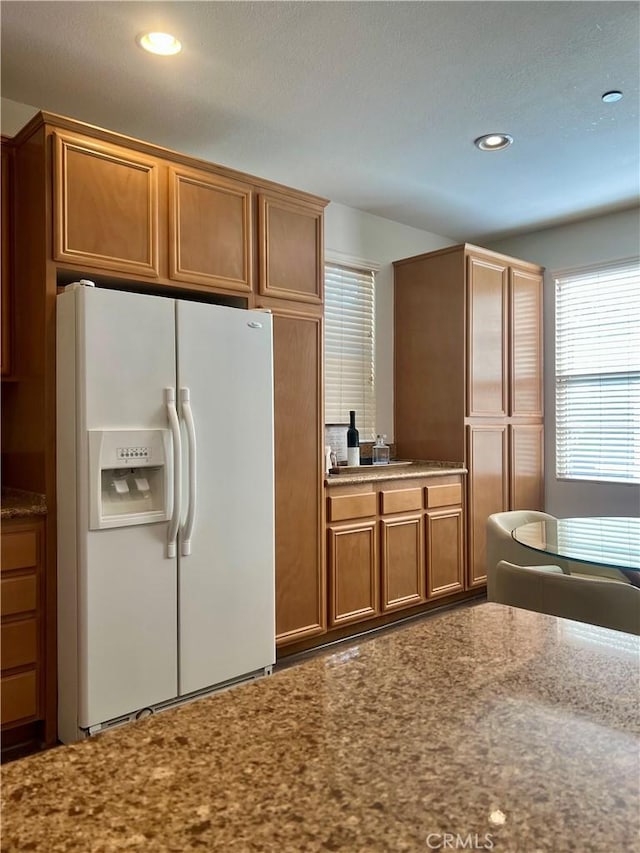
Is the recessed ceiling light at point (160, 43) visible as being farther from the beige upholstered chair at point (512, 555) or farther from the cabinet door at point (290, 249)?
the beige upholstered chair at point (512, 555)

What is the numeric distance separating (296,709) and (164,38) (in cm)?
255

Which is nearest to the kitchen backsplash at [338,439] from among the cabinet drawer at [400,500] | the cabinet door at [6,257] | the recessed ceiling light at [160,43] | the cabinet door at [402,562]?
the cabinet drawer at [400,500]

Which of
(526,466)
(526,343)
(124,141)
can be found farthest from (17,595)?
(526,343)

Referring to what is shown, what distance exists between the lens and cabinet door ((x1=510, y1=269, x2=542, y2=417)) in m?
4.75

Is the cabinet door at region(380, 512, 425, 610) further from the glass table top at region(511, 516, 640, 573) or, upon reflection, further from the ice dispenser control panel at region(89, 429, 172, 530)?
the ice dispenser control panel at region(89, 429, 172, 530)

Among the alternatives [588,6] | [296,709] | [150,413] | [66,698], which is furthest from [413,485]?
Result: [296,709]

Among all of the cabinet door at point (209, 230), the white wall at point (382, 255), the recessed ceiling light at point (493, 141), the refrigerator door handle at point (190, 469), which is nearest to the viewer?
the refrigerator door handle at point (190, 469)

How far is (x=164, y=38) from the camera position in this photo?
7.98 feet

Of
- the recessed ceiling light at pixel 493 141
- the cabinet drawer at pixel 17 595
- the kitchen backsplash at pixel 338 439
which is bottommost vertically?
the cabinet drawer at pixel 17 595

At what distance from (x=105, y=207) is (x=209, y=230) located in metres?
0.51

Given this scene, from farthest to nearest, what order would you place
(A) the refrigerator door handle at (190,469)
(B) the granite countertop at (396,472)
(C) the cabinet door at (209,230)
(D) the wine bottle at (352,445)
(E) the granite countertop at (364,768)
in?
(D) the wine bottle at (352,445) → (B) the granite countertop at (396,472) → (C) the cabinet door at (209,230) → (A) the refrigerator door handle at (190,469) → (E) the granite countertop at (364,768)

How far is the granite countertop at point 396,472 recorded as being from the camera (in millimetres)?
3590

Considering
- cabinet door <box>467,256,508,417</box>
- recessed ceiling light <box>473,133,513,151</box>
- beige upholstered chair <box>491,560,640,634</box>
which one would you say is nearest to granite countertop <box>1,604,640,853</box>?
beige upholstered chair <box>491,560,640,634</box>

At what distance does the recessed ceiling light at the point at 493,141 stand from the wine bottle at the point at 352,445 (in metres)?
1.80
